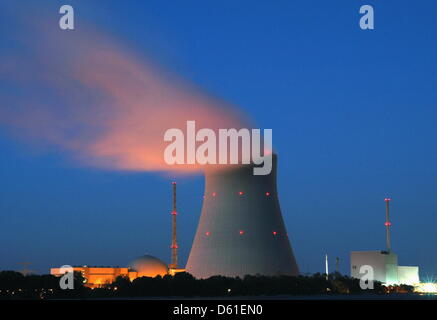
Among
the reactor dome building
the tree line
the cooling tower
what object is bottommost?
the tree line

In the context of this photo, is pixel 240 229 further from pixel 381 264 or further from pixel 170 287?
pixel 381 264

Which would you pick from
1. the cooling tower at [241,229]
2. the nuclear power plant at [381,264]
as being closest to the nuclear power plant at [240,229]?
the cooling tower at [241,229]

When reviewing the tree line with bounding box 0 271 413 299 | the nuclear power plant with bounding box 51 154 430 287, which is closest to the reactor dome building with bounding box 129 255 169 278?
the tree line with bounding box 0 271 413 299

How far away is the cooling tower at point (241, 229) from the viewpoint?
5688cm

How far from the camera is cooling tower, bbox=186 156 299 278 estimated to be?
56875 mm

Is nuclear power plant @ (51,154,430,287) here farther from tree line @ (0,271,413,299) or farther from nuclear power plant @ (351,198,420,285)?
nuclear power plant @ (351,198,420,285)

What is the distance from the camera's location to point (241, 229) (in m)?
57.3

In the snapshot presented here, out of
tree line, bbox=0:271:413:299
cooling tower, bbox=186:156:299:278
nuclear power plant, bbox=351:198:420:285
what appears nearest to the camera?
cooling tower, bbox=186:156:299:278

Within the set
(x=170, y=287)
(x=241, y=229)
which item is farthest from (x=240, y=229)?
(x=170, y=287)

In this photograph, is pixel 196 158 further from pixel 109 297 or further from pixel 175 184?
pixel 175 184

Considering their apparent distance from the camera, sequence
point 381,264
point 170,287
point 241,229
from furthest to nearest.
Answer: point 381,264
point 170,287
point 241,229

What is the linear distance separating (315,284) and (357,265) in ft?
33.6
